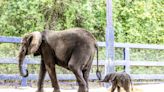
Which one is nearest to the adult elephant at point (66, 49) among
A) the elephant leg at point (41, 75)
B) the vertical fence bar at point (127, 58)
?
the elephant leg at point (41, 75)

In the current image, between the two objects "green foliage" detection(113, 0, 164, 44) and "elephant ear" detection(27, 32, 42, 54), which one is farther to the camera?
"green foliage" detection(113, 0, 164, 44)

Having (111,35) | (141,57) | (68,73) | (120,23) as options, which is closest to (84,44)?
(111,35)

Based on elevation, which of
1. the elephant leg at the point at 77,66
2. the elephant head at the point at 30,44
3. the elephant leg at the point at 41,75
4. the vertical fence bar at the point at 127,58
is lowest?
the vertical fence bar at the point at 127,58

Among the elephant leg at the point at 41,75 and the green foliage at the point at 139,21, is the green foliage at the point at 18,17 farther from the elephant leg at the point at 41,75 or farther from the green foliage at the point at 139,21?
the elephant leg at the point at 41,75

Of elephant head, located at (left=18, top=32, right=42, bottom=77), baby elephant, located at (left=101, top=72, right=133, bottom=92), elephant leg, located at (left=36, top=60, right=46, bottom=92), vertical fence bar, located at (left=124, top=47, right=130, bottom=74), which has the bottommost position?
vertical fence bar, located at (left=124, top=47, right=130, bottom=74)

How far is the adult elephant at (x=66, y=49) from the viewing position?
19.6 ft

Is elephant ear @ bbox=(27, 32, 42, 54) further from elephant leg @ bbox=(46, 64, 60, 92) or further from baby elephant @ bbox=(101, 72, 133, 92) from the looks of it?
baby elephant @ bbox=(101, 72, 133, 92)

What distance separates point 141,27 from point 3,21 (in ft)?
14.8

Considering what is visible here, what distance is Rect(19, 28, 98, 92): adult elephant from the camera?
235 inches

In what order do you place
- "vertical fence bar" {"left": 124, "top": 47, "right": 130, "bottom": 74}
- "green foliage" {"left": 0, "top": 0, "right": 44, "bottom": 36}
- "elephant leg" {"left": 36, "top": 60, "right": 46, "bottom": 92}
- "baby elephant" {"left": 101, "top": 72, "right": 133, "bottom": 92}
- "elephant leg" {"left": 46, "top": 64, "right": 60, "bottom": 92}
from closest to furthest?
"elephant leg" {"left": 46, "top": 64, "right": 60, "bottom": 92} < "elephant leg" {"left": 36, "top": 60, "right": 46, "bottom": 92} < "baby elephant" {"left": 101, "top": 72, "right": 133, "bottom": 92} < "vertical fence bar" {"left": 124, "top": 47, "right": 130, "bottom": 74} < "green foliage" {"left": 0, "top": 0, "right": 44, "bottom": 36}

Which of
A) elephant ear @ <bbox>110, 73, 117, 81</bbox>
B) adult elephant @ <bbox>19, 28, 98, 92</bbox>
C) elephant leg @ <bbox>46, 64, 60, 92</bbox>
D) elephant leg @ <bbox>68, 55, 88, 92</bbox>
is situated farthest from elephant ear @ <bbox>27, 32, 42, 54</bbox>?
elephant ear @ <bbox>110, 73, 117, 81</bbox>

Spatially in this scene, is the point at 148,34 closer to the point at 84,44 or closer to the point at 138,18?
the point at 138,18

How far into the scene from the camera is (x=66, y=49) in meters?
6.01

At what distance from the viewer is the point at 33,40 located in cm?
602
